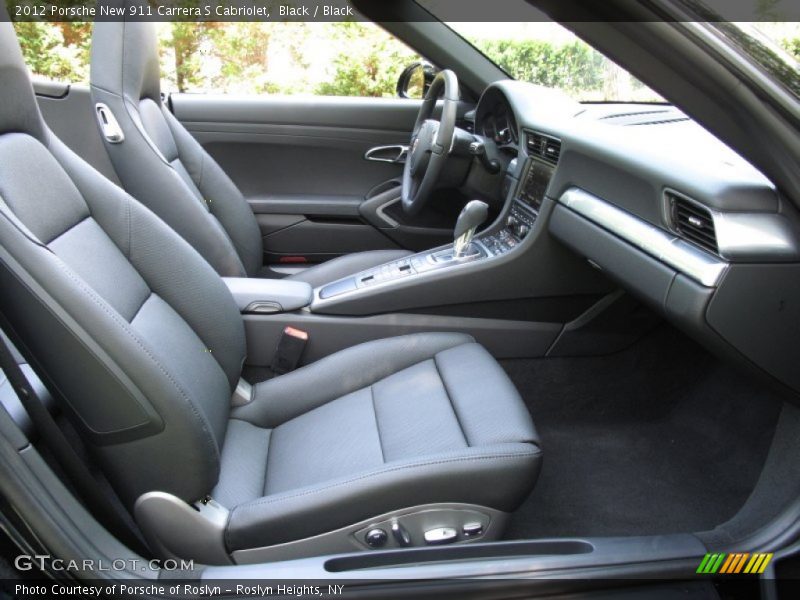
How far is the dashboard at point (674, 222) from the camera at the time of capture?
1168 mm

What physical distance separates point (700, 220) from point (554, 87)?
1319mm

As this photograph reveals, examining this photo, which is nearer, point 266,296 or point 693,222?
point 693,222

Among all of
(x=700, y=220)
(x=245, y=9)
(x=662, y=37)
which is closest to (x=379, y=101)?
(x=245, y=9)

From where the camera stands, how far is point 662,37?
0.94 metres

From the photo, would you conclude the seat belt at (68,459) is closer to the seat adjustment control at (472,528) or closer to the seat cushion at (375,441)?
the seat cushion at (375,441)

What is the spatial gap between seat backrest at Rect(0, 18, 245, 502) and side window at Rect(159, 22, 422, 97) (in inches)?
73.8

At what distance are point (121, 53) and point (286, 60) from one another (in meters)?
1.48

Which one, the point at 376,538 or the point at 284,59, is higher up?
the point at 284,59

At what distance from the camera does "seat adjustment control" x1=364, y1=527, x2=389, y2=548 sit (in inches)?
49.5

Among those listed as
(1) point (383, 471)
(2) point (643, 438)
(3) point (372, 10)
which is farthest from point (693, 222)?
(3) point (372, 10)

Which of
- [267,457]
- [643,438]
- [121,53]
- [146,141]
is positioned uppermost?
[121,53]

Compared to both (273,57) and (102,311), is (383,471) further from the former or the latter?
(273,57)

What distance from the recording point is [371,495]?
122cm

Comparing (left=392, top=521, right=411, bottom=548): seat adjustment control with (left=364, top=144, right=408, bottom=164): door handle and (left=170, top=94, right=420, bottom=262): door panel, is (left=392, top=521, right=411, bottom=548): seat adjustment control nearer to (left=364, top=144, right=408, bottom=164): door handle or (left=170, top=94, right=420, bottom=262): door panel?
(left=170, top=94, right=420, bottom=262): door panel
